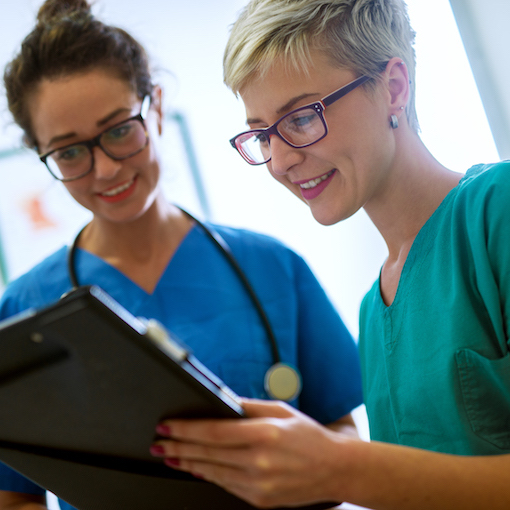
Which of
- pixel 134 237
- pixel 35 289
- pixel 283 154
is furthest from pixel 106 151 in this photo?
pixel 283 154

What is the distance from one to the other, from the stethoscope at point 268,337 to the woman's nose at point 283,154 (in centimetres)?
39

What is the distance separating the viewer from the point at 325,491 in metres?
0.50

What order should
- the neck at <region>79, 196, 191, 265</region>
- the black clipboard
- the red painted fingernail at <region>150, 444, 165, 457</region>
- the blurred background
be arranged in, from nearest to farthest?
the black clipboard, the red painted fingernail at <region>150, 444, 165, 457</region>, the neck at <region>79, 196, 191, 265</region>, the blurred background

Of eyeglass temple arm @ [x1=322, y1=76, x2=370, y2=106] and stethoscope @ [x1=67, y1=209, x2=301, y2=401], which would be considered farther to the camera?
stethoscope @ [x1=67, y1=209, x2=301, y2=401]

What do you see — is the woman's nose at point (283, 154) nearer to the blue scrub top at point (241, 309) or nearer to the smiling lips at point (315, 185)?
the smiling lips at point (315, 185)

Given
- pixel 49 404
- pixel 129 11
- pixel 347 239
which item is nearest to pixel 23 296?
pixel 49 404

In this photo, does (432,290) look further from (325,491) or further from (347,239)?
(347,239)

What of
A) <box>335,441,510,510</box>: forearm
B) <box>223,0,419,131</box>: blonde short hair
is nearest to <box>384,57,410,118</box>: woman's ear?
<box>223,0,419,131</box>: blonde short hair

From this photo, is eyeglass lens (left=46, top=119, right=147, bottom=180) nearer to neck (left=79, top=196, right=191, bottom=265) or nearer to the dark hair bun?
neck (left=79, top=196, right=191, bottom=265)

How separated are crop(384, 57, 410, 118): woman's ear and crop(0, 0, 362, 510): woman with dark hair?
49 cm

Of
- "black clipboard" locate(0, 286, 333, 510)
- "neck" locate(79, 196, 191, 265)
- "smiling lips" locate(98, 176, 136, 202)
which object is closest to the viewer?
"black clipboard" locate(0, 286, 333, 510)

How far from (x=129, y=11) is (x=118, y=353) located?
6.46 feet

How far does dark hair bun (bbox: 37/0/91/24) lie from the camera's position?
1.12m

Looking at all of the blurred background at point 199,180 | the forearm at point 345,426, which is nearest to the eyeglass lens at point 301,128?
the forearm at point 345,426
